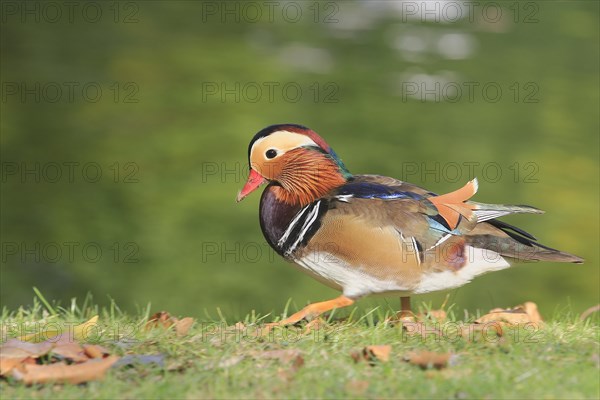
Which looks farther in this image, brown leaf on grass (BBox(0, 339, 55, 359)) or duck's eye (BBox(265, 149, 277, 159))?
duck's eye (BBox(265, 149, 277, 159))

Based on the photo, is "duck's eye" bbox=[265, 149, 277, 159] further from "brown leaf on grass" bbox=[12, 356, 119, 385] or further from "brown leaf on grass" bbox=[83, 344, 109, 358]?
"brown leaf on grass" bbox=[12, 356, 119, 385]

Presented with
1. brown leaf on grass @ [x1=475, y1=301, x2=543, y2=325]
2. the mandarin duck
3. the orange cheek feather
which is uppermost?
the orange cheek feather

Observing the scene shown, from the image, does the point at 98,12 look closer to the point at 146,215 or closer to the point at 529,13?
the point at 146,215

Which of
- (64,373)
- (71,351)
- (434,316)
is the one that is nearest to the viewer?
(64,373)

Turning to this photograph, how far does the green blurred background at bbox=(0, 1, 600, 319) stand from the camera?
7.30 m

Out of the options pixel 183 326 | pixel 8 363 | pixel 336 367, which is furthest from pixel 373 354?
pixel 8 363

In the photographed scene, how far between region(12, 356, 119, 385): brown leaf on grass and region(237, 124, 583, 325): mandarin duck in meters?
0.95

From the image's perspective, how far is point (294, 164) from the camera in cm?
427

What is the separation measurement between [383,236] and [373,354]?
2.40 feet

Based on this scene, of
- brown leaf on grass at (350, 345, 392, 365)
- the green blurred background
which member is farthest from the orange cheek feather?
the green blurred background

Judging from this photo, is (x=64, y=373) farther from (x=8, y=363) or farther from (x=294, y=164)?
(x=294, y=164)

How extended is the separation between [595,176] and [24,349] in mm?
5756

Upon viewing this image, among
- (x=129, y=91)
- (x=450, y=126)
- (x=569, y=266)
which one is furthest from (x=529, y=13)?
(x=129, y=91)

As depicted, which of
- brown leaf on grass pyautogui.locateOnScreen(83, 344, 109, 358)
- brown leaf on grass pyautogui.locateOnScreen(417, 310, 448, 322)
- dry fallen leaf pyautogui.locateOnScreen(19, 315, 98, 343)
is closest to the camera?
brown leaf on grass pyautogui.locateOnScreen(83, 344, 109, 358)
